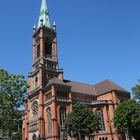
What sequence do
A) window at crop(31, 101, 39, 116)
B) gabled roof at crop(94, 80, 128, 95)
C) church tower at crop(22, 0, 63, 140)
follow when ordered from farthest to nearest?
gabled roof at crop(94, 80, 128, 95) < window at crop(31, 101, 39, 116) < church tower at crop(22, 0, 63, 140)

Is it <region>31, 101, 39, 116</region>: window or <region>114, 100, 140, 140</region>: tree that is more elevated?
<region>31, 101, 39, 116</region>: window

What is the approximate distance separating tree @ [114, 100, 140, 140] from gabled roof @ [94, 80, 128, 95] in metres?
19.3

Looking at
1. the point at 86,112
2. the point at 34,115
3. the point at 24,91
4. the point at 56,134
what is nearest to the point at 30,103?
the point at 34,115

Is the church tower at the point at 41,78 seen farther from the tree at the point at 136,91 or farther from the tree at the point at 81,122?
the tree at the point at 136,91

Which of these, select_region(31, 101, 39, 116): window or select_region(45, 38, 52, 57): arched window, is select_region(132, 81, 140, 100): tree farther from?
select_region(45, 38, 52, 57): arched window

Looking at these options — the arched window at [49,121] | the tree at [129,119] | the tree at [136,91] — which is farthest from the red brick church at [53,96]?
the tree at [136,91]

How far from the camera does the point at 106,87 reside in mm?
75250

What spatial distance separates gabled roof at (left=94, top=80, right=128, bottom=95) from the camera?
2876 inches

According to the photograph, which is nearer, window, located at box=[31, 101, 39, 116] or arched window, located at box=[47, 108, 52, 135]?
arched window, located at box=[47, 108, 52, 135]

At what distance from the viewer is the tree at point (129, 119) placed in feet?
163

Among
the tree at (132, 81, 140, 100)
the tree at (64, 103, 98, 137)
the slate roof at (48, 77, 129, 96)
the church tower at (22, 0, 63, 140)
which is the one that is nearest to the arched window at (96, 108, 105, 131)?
the slate roof at (48, 77, 129, 96)

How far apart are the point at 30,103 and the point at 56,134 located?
684 inches

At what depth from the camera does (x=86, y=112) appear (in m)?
50.4

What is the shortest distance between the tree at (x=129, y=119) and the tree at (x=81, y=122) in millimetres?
5502
